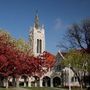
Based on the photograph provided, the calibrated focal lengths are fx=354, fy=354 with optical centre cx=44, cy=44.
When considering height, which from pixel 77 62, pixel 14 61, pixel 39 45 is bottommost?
pixel 14 61

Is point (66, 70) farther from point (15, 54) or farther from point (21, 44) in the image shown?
point (15, 54)

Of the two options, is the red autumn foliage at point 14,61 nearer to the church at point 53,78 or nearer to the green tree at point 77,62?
the church at point 53,78

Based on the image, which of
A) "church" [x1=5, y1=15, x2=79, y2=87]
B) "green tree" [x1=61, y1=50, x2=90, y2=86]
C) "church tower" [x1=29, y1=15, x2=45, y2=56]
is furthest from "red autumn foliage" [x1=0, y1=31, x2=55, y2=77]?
"church tower" [x1=29, y1=15, x2=45, y2=56]

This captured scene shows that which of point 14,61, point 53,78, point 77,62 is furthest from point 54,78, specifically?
point 14,61

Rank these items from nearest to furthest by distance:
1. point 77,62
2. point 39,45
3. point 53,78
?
point 77,62 → point 53,78 → point 39,45

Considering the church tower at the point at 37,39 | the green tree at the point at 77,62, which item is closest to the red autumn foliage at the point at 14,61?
the green tree at the point at 77,62

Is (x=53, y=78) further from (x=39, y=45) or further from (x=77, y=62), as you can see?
(x=39, y=45)

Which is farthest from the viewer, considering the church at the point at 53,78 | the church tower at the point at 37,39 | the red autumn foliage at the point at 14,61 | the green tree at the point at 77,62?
the church tower at the point at 37,39

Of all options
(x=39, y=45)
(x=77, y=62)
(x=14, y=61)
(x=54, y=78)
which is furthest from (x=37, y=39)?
(x=14, y=61)

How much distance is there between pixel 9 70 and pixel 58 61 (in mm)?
26361

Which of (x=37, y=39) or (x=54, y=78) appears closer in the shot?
(x=54, y=78)

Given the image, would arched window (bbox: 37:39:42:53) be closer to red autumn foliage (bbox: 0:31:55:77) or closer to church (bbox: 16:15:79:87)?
church (bbox: 16:15:79:87)

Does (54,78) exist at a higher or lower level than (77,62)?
lower

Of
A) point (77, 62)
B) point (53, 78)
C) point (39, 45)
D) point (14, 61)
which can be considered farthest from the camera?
point (39, 45)
